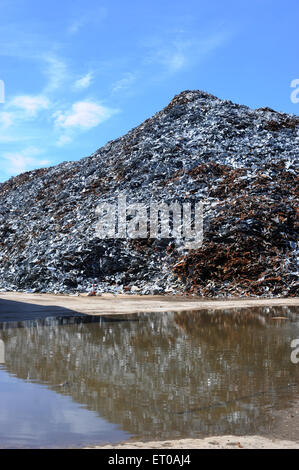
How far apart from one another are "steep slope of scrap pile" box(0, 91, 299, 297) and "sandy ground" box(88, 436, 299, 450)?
13.6m

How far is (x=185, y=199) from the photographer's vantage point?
69.6 ft

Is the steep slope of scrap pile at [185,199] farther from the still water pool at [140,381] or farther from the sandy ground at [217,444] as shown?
the sandy ground at [217,444]

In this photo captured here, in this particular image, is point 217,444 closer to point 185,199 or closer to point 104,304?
point 104,304

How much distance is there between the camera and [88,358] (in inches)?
292

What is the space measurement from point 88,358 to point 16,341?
7.16 feet

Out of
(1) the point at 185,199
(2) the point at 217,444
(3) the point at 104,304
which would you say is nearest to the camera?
(2) the point at 217,444

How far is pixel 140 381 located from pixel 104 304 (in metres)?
9.48

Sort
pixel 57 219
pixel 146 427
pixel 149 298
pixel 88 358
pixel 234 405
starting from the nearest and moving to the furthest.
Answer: pixel 146 427, pixel 234 405, pixel 88 358, pixel 149 298, pixel 57 219

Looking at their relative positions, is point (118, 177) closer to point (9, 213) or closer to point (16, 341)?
point (9, 213)

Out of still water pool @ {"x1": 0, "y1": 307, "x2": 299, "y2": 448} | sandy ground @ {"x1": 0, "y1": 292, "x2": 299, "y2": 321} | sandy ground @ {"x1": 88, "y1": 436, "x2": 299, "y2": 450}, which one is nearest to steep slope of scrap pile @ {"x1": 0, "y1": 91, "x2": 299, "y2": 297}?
sandy ground @ {"x1": 0, "y1": 292, "x2": 299, "y2": 321}

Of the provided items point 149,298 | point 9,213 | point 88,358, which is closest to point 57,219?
point 9,213

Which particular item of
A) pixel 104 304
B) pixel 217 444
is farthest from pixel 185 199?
pixel 217 444

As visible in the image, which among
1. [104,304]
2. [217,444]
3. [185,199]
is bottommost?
[217,444]

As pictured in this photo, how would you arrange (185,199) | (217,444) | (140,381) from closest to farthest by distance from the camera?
(217,444), (140,381), (185,199)
